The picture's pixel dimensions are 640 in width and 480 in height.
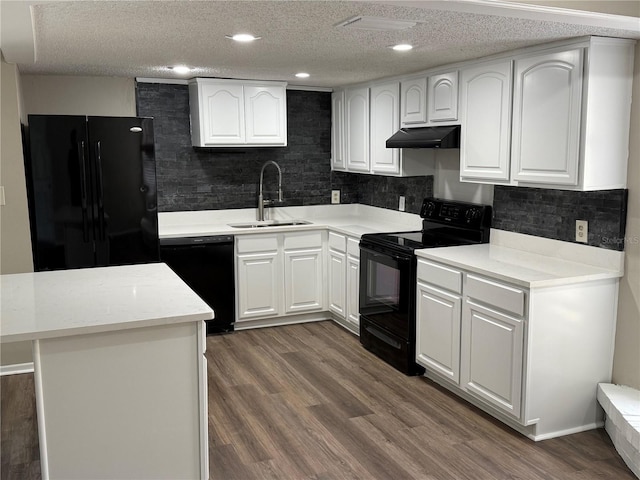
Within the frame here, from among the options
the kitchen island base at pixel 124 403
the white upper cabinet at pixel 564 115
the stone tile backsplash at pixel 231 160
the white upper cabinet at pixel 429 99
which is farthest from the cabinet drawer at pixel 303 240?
the kitchen island base at pixel 124 403

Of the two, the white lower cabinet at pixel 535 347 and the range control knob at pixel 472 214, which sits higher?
the range control knob at pixel 472 214

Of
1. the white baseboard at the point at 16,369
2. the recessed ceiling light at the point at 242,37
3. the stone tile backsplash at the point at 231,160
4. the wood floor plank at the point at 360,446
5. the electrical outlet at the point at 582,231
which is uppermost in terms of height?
the recessed ceiling light at the point at 242,37

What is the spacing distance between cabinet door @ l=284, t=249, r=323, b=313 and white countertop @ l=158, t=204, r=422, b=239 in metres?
0.25

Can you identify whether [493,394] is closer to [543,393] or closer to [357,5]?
[543,393]

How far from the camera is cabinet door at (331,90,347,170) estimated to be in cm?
565

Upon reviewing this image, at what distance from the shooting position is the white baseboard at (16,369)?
4.20 m

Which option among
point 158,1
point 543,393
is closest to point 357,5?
point 158,1

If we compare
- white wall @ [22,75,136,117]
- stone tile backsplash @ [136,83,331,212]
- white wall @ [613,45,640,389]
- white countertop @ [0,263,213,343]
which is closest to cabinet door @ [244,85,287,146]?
stone tile backsplash @ [136,83,331,212]

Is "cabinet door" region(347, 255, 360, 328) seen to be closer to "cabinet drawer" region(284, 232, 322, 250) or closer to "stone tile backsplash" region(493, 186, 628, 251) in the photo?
"cabinet drawer" region(284, 232, 322, 250)

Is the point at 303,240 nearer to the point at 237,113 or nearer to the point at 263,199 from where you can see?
the point at 263,199

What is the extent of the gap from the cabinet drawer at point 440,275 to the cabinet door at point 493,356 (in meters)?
0.14

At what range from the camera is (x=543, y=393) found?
324 cm

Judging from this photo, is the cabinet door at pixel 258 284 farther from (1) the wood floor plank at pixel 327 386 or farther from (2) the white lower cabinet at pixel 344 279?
(1) the wood floor plank at pixel 327 386

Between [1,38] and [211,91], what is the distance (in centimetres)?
210
